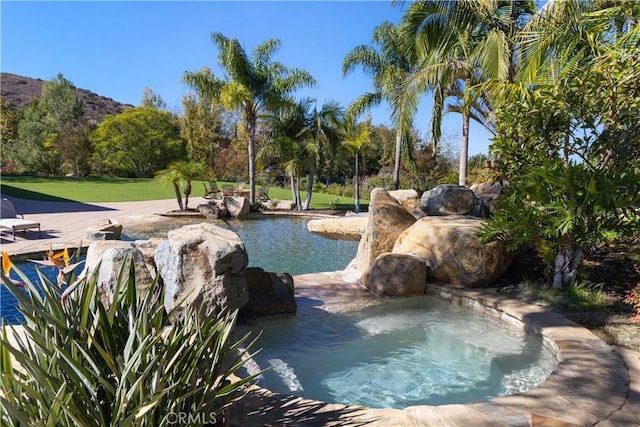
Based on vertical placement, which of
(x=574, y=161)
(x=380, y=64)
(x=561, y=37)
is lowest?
(x=574, y=161)

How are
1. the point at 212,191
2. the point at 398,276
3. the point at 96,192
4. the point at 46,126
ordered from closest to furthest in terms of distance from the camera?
the point at 398,276
the point at 212,191
the point at 96,192
the point at 46,126

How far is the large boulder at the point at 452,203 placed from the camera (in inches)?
322

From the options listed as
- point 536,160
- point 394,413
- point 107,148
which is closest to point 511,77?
point 536,160

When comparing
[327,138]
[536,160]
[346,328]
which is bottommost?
[346,328]

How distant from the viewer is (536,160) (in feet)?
19.0

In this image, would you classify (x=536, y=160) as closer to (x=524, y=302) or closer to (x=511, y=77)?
(x=524, y=302)

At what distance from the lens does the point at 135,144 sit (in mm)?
36125

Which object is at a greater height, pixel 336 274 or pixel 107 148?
pixel 107 148

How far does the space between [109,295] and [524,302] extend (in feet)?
16.7

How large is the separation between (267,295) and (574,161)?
15.2ft

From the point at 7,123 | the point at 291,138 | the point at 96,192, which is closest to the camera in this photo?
the point at 291,138

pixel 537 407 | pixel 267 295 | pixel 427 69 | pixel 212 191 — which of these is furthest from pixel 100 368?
pixel 212 191

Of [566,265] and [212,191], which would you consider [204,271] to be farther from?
[212,191]

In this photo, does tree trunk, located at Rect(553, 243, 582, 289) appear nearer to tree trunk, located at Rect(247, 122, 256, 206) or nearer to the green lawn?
tree trunk, located at Rect(247, 122, 256, 206)
